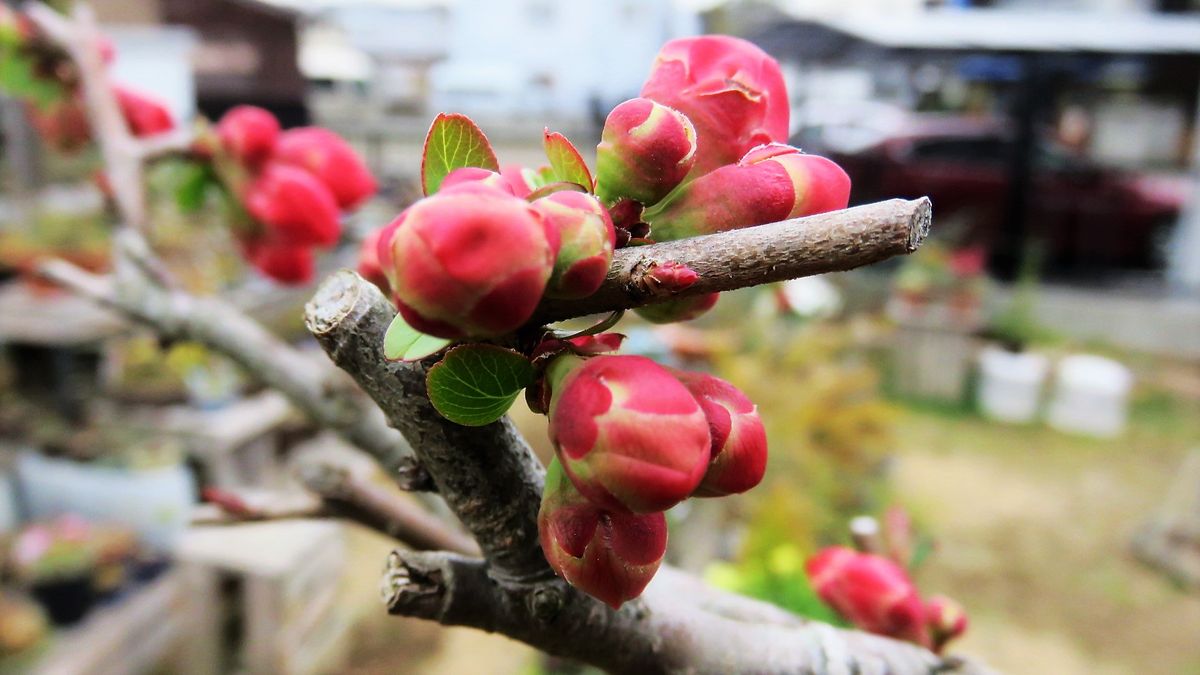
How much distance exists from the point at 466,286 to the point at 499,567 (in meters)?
0.22

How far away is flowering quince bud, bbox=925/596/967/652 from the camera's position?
75 centimetres

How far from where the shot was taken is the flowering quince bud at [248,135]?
1.04m

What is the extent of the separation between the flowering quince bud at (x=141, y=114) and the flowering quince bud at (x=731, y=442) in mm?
1150

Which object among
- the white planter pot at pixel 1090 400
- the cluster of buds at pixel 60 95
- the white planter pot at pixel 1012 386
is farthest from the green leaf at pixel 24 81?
the white planter pot at pixel 1090 400

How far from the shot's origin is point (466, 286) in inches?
12.9

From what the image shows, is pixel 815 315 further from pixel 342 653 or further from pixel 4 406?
pixel 4 406

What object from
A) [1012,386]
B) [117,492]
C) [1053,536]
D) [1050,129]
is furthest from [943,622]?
[1050,129]

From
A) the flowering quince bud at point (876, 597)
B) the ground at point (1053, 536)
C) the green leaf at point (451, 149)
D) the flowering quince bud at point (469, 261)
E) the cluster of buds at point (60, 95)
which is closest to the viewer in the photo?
the flowering quince bud at point (469, 261)

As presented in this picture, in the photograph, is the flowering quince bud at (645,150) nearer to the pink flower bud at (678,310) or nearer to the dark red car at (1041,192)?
the pink flower bud at (678,310)

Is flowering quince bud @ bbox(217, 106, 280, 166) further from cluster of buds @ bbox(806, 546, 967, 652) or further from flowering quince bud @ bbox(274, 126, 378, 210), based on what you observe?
cluster of buds @ bbox(806, 546, 967, 652)

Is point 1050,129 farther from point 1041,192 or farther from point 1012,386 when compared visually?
point 1012,386

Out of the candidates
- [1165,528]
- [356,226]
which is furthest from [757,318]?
[356,226]

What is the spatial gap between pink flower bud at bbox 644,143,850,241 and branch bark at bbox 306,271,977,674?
15 cm

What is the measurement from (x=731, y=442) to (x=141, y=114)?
120 centimetres
